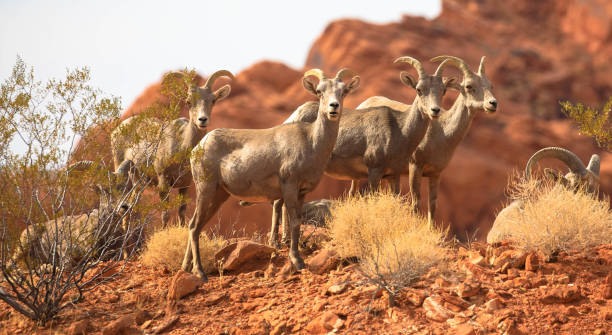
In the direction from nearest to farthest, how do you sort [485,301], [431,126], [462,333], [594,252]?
[462,333] < [485,301] < [594,252] < [431,126]

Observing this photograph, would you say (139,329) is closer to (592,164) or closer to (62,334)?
(62,334)

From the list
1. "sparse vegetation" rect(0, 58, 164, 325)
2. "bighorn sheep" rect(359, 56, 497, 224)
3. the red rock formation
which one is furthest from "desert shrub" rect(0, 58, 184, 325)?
the red rock formation

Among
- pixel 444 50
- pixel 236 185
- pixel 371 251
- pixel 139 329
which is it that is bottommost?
pixel 139 329

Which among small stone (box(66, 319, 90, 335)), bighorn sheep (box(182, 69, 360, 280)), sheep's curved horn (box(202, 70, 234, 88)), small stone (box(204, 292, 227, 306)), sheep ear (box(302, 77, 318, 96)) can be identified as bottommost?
small stone (box(66, 319, 90, 335))

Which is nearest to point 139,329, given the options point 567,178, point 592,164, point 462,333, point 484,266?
point 462,333

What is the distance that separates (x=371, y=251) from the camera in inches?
313

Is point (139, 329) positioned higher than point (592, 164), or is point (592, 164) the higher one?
point (592, 164)

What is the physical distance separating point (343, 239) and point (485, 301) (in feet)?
6.78

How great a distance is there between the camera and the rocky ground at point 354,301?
6625 millimetres

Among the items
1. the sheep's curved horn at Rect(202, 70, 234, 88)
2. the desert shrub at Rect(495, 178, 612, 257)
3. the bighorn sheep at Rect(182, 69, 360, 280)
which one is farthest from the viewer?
the sheep's curved horn at Rect(202, 70, 234, 88)

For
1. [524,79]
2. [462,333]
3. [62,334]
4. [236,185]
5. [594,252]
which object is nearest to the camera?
[462,333]

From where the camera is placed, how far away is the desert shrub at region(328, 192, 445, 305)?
711 centimetres

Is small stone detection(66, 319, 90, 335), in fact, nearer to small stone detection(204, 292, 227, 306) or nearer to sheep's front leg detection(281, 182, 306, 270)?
small stone detection(204, 292, 227, 306)

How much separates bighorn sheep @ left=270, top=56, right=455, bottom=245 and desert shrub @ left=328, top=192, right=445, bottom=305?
61cm
